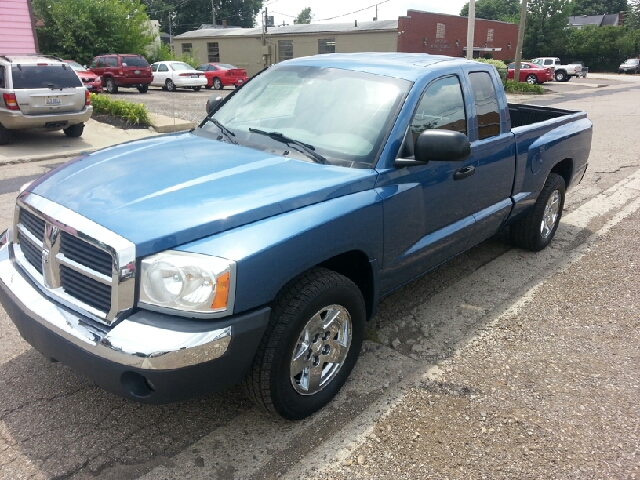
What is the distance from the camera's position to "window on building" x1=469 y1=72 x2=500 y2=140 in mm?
4203

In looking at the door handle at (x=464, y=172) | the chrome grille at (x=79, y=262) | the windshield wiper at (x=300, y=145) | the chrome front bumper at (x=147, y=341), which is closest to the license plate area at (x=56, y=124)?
the windshield wiper at (x=300, y=145)

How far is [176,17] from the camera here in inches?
3238

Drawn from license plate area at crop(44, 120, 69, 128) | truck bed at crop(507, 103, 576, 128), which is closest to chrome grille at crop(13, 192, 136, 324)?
truck bed at crop(507, 103, 576, 128)

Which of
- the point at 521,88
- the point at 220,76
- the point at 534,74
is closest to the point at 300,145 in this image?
the point at 220,76

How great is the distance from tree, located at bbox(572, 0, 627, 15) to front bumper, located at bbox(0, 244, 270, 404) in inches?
4570

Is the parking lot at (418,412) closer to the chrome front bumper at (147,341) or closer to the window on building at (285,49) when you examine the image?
the chrome front bumper at (147,341)

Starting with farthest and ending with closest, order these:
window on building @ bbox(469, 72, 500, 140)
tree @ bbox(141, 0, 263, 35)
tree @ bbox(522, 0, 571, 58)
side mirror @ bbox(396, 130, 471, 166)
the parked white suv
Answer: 1. tree @ bbox(141, 0, 263, 35)
2. tree @ bbox(522, 0, 571, 58)
3. the parked white suv
4. window on building @ bbox(469, 72, 500, 140)
5. side mirror @ bbox(396, 130, 471, 166)

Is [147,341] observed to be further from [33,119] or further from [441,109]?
[33,119]

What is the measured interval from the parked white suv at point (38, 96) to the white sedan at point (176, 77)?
1526cm

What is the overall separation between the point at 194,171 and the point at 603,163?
8.91m

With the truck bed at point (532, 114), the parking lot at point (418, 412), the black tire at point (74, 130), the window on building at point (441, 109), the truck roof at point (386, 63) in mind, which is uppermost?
the truck roof at point (386, 63)

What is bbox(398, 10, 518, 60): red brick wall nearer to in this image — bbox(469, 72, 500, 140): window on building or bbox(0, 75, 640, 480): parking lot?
bbox(469, 72, 500, 140): window on building

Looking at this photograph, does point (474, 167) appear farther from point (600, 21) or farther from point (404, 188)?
point (600, 21)

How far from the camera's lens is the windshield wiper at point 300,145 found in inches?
130
